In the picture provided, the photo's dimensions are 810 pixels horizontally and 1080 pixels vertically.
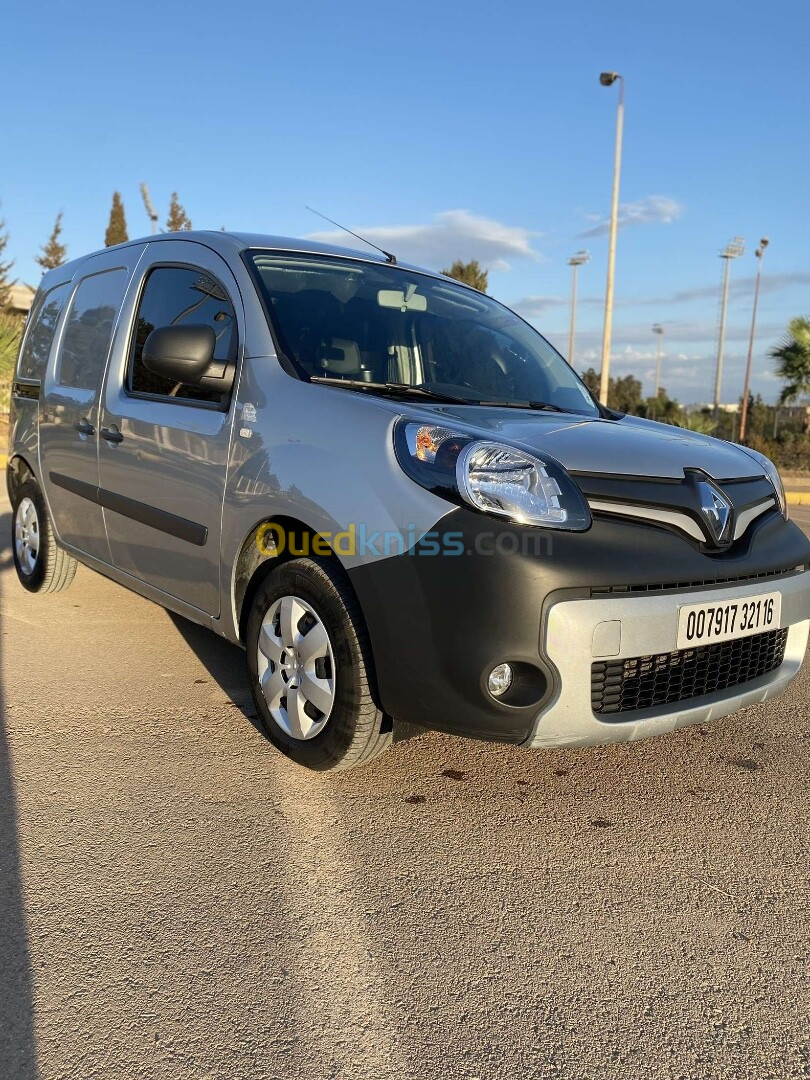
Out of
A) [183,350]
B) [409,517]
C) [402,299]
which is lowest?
[409,517]

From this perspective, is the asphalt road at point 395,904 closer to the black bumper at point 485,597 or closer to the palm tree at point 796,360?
the black bumper at point 485,597

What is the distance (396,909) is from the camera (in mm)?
2219

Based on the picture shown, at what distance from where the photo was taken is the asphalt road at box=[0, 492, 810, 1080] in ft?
5.75

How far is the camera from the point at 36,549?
5137 millimetres

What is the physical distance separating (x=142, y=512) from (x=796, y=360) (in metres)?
21.3

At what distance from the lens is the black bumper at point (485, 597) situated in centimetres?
231

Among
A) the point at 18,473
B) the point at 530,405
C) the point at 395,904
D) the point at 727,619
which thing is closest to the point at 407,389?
the point at 530,405

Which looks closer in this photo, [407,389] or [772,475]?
[407,389]

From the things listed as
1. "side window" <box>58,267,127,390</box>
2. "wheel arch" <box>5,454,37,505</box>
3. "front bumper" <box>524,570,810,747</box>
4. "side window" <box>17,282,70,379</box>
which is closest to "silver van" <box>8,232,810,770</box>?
"front bumper" <box>524,570,810,747</box>

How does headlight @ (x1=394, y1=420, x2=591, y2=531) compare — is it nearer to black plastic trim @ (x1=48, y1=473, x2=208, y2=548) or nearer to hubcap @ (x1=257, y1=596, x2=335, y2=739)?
hubcap @ (x1=257, y1=596, x2=335, y2=739)

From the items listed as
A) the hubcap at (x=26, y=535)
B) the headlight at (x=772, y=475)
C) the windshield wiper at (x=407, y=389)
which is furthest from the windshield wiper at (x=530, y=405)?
the hubcap at (x=26, y=535)

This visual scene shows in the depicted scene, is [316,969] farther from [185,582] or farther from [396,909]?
[185,582]

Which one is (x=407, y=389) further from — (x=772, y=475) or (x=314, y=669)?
(x=772, y=475)

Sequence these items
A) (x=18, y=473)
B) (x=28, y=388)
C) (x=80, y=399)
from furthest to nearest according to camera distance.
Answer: (x=18, y=473) → (x=28, y=388) → (x=80, y=399)
